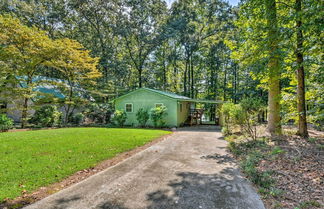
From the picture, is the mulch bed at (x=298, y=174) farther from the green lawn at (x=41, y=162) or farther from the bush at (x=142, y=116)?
the bush at (x=142, y=116)

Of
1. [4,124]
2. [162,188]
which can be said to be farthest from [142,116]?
[162,188]

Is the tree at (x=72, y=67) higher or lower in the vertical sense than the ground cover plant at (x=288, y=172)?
higher

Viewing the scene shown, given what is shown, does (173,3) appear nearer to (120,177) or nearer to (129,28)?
(129,28)

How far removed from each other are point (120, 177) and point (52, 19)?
2511 cm

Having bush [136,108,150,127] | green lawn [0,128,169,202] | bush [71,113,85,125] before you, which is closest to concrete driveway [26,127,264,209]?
green lawn [0,128,169,202]

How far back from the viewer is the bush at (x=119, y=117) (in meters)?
14.4

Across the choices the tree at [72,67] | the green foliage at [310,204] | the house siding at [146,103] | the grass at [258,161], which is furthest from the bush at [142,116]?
the green foliage at [310,204]

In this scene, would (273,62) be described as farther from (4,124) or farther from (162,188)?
(4,124)

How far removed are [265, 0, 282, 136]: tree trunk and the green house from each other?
6.60 metres

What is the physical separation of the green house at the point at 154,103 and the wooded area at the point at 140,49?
10.8 feet

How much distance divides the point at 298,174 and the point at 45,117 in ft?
49.9

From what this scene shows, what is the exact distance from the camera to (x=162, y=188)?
3137mm

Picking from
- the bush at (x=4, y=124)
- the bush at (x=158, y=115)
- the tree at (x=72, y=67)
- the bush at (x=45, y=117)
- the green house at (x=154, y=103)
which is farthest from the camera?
the green house at (x=154, y=103)

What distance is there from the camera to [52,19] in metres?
20.9
